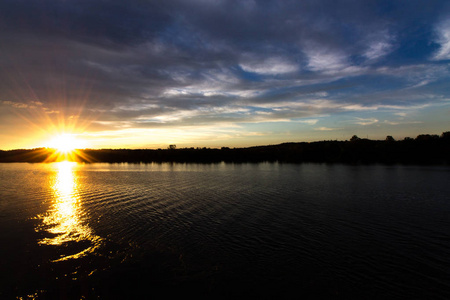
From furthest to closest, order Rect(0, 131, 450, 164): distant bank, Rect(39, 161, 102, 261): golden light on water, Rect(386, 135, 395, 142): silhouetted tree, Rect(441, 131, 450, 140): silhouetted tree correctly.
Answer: Rect(386, 135, 395, 142): silhouetted tree, Rect(441, 131, 450, 140): silhouetted tree, Rect(0, 131, 450, 164): distant bank, Rect(39, 161, 102, 261): golden light on water

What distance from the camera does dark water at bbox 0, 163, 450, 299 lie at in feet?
29.6

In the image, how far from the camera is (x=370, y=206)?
2089cm

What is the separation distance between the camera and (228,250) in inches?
480

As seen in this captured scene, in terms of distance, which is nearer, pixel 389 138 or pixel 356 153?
pixel 356 153

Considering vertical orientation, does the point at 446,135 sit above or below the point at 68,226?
above

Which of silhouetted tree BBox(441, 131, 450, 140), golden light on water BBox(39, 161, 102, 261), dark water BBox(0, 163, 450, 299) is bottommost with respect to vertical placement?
dark water BBox(0, 163, 450, 299)

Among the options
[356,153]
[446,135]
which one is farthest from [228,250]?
[446,135]

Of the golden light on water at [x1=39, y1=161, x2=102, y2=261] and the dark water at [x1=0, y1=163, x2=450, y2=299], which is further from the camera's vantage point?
the golden light on water at [x1=39, y1=161, x2=102, y2=261]

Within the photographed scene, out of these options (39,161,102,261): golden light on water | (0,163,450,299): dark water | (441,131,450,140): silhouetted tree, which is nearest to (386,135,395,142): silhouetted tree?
(441,131,450,140): silhouetted tree

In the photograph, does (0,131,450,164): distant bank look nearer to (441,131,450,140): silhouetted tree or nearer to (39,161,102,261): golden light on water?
(441,131,450,140): silhouetted tree

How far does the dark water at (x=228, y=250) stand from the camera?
29.6 feet

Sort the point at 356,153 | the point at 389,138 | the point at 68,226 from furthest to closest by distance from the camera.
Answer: the point at 389,138
the point at 356,153
the point at 68,226

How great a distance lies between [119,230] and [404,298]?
14.4 meters

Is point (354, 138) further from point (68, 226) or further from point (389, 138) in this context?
point (68, 226)
